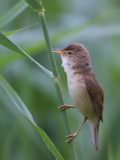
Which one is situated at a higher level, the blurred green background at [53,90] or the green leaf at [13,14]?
the green leaf at [13,14]

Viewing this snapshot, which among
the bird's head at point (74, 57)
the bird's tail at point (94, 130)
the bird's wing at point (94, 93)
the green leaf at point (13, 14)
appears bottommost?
the bird's tail at point (94, 130)

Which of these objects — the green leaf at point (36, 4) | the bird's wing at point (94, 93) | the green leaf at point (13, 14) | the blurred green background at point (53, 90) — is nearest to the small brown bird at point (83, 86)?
the bird's wing at point (94, 93)

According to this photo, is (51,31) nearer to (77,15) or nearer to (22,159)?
(77,15)

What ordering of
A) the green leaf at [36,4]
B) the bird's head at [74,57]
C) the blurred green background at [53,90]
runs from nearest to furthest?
the green leaf at [36,4] → the bird's head at [74,57] → the blurred green background at [53,90]

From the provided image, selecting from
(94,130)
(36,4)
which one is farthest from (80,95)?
(36,4)

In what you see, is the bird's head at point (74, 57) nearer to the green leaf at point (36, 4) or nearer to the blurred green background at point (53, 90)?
the blurred green background at point (53, 90)

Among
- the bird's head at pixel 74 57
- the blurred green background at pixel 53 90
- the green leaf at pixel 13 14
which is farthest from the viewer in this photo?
the blurred green background at pixel 53 90

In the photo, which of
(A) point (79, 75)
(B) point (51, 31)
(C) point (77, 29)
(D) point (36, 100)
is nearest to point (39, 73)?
(D) point (36, 100)

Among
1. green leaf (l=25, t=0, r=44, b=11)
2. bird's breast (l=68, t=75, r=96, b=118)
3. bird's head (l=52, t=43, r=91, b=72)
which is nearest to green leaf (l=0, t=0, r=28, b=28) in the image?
green leaf (l=25, t=0, r=44, b=11)
